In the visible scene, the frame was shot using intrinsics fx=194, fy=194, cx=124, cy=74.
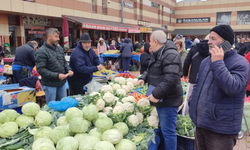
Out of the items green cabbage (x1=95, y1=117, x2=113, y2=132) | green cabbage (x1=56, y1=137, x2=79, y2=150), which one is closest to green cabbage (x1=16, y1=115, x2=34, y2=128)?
green cabbage (x1=56, y1=137, x2=79, y2=150)

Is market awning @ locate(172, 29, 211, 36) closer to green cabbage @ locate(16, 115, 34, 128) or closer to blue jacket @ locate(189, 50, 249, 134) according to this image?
blue jacket @ locate(189, 50, 249, 134)

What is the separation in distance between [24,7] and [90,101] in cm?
1147

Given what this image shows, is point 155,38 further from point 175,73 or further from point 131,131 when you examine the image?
point 131,131

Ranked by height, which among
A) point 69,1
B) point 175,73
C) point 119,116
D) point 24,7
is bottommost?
point 119,116

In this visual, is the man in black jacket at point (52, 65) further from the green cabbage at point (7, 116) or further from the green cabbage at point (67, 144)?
the green cabbage at point (67, 144)

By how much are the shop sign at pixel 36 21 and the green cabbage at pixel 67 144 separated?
44.9 ft

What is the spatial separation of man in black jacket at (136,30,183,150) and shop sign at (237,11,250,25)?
113 ft

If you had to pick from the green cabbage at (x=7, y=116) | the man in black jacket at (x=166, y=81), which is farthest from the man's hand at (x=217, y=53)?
the green cabbage at (x=7, y=116)

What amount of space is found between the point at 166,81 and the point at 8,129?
1920mm

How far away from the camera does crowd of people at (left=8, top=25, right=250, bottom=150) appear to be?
1.71 meters

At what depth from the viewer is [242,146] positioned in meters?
3.53

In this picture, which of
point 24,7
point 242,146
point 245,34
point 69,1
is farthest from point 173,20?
point 242,146

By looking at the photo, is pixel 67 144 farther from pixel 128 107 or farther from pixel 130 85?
pixel 130 85

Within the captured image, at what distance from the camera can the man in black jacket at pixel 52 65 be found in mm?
3395
